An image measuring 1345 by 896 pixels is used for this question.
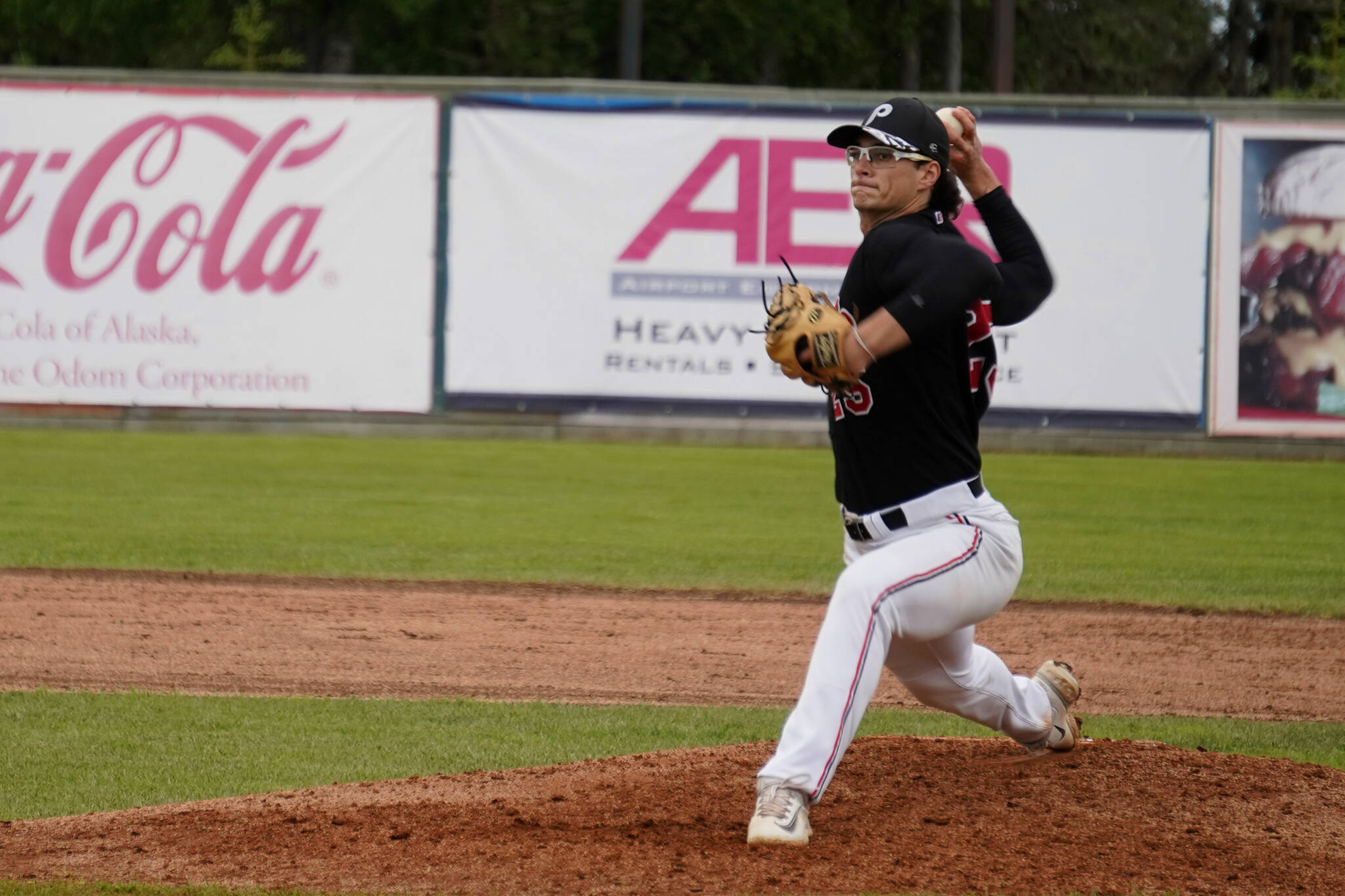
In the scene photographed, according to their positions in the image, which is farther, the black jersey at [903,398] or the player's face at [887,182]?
the player's face at [887,182]

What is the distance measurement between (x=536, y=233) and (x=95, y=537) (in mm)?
6298

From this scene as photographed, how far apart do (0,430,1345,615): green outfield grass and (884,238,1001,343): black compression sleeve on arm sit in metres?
4.93

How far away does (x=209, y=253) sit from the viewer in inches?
580

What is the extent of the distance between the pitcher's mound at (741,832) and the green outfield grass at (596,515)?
151 inches

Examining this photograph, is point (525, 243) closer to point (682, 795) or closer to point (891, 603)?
point (682, 795)

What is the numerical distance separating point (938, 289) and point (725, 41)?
82.0ft

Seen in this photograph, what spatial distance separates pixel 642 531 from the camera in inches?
407

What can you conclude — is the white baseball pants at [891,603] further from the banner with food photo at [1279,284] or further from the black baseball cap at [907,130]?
the banner with food photo at [1279,284]

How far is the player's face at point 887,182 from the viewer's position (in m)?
3.93

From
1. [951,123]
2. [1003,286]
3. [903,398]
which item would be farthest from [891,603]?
[951,123]

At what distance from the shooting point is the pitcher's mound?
370cm

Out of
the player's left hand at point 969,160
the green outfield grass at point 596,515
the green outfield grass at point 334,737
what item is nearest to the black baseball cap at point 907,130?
the player's left hand at point 969,160

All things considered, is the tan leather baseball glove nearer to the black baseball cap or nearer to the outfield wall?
the black baseball cap

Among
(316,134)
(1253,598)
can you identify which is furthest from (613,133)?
(1253,598)
